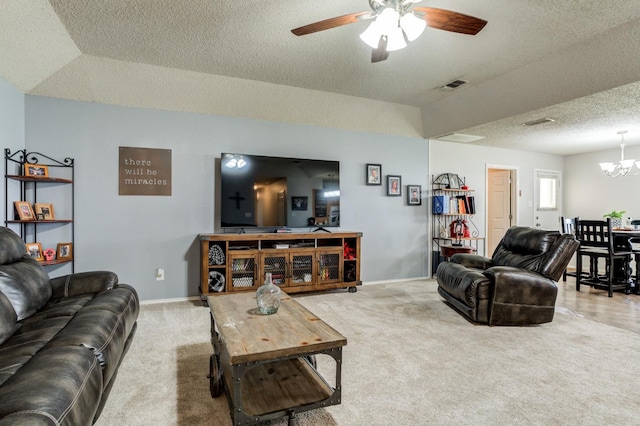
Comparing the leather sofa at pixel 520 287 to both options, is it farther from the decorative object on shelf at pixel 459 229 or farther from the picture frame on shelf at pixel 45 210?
the picture frame on shelf at pixel 45 210

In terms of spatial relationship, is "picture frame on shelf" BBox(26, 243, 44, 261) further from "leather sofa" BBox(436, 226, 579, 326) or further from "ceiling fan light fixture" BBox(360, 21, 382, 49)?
"leather sofa" BBox(436, 226, 579, 326)

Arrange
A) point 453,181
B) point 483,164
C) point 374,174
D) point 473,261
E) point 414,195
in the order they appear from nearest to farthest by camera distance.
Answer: point 473,261 → point 374,174 → point 414,195 → point 453,181 → point 483,164

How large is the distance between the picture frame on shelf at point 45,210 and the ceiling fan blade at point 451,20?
3.87 metres

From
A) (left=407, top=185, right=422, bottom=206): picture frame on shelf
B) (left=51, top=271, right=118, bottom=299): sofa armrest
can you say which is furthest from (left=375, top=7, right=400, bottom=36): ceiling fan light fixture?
(left=407, top=185, right=422, bottom=206): picture frame on shelf

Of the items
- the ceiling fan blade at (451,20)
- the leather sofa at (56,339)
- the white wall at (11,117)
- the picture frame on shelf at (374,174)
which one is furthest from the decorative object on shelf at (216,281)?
the ceiling fan blade at (451,20)

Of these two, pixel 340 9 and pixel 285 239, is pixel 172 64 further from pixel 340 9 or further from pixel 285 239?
pixel 285 239

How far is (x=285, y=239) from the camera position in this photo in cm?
425

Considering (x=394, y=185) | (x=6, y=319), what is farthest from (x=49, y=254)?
(x=394, y=185)

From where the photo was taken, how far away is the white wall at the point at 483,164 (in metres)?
5.77

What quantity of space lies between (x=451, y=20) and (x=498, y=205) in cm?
549

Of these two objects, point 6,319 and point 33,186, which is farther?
point 33,186

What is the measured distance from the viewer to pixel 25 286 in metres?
2.25

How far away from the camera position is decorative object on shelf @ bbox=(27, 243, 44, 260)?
11.0 feet

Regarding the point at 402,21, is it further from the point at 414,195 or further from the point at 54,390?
the point at 414,195
